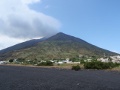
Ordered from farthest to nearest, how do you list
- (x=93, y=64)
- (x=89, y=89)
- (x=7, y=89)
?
1. (x=93, y=64)
2. (x=89, y=89)
3. (x=7, y=89)

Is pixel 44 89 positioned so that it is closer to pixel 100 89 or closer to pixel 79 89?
pixel 79 89

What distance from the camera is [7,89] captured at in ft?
83.6

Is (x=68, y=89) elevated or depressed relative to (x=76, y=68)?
depressed

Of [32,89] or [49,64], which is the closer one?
[32,89]

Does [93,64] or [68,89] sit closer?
[68,89]

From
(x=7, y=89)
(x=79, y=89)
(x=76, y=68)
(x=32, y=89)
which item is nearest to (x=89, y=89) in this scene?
(x=79, y=89)

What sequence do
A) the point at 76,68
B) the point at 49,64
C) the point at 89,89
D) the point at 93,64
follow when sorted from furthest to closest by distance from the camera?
the point at 49,64 < the point at 93,64 < the point at 76,68 < the point at 89,89

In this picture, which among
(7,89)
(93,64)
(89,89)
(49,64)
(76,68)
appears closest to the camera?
(7,89)

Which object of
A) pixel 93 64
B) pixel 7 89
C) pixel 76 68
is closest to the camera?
pixel 7 89

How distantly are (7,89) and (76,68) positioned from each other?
66334mm

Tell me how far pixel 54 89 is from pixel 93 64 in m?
75.4

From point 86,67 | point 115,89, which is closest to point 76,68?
point 86,67

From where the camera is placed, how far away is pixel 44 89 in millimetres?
26234

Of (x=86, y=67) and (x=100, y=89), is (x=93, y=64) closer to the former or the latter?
(x=86, y=67)
